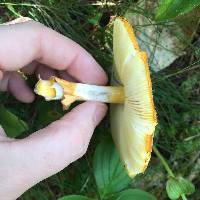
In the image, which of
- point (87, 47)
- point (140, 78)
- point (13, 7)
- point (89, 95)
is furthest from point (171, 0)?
point (13, 7)

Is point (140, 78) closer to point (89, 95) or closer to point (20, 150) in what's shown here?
point (89, 95)

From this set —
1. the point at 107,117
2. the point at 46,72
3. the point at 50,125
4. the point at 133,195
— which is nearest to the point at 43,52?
the point at 46,72

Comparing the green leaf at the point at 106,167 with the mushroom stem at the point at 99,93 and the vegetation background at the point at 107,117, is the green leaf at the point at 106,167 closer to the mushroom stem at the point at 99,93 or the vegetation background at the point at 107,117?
the vegetation background at the point at 107,117

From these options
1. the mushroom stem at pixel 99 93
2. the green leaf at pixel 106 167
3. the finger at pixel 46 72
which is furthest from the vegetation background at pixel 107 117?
the mushroom stem at pixel 99 93

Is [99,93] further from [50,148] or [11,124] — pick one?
[11,124]

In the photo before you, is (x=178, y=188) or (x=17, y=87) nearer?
(x=178, y=188)

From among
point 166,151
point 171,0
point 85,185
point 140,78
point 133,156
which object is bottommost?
point 85,185
